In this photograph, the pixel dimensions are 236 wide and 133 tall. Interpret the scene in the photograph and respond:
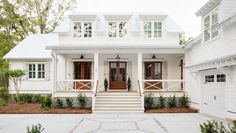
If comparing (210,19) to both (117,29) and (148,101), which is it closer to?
(148,101)

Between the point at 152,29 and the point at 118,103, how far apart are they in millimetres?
6782

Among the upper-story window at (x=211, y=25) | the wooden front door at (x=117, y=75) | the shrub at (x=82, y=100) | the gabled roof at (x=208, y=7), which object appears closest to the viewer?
the gabled roof at (x=208, y=7)

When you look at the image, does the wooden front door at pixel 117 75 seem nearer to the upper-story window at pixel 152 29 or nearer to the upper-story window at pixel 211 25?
the upper-story window at pixel 152 29

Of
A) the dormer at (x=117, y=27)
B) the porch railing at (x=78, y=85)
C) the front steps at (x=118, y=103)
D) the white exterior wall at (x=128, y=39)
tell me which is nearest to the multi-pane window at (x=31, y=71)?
the porch railing at (x=78, y=85)

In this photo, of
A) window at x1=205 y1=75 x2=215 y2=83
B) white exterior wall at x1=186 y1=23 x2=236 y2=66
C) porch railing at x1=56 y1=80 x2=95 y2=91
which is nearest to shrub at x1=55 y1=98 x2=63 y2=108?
porch railing at x1=56 y1=80 x2=95 y2=91

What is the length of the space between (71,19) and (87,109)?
23.6 feet

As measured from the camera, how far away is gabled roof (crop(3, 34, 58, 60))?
2562 cm

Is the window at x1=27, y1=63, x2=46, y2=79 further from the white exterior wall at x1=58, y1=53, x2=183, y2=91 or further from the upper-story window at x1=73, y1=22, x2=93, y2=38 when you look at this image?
the upper-story window at x1=73, y1=22, x2=93, y2=38

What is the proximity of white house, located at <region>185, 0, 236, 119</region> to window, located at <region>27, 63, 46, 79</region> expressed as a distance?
12132 millimetres

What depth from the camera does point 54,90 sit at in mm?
20516

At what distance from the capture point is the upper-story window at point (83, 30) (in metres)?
23.7

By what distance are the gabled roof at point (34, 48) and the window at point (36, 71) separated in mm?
798

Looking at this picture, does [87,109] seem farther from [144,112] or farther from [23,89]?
[23,89]

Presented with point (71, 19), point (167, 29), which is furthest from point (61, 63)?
point (167, 29)
